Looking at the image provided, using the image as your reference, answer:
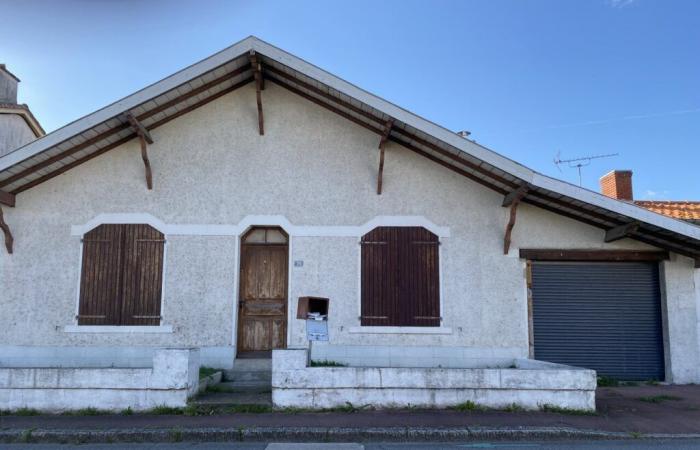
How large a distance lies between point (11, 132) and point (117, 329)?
289 inches

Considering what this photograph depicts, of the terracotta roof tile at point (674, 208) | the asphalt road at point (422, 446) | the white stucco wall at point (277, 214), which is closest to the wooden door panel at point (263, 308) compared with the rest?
the white stucco wall at point (277, 214)

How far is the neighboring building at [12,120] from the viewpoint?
13195 mm

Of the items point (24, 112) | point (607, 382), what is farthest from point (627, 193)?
point (24, 112)

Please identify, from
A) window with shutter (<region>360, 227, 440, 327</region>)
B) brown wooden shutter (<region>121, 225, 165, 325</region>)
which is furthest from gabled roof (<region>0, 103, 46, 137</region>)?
window with shutter (<region>360, 227, 440, 327</region>)

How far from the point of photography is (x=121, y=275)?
952cm

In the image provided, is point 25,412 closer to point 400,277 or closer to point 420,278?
point 400,277

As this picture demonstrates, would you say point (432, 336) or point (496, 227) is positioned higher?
point (496, 227)

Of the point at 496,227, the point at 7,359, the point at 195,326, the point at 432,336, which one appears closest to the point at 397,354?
the point at 432,336

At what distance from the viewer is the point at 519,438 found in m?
6.02

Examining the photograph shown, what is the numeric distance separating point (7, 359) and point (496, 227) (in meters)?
8.92

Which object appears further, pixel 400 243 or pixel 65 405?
pixel 400 243

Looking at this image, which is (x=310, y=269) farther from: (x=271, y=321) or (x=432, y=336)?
(x=432, y=336)

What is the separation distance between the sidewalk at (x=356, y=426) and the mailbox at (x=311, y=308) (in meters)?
1.30

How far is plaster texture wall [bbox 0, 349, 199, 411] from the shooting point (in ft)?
22.6
